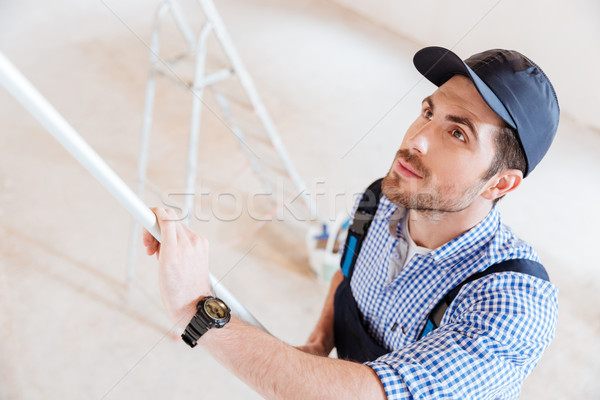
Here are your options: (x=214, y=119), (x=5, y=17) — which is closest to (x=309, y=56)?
(x=214, y=119)

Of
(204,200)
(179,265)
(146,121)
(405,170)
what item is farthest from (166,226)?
(204,200)

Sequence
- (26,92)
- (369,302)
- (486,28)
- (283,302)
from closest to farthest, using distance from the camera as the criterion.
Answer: (26,92)
(369,302)
(283,302)
(486,28)

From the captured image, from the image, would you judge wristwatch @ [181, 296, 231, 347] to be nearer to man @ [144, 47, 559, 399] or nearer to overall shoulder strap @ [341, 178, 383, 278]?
man @ [144, 47, 559, 399]

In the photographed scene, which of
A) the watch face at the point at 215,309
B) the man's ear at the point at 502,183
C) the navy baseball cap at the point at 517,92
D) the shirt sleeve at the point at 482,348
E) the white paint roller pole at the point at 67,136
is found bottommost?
the watch face at the point at 215,309

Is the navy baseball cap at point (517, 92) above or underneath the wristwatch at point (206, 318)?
above

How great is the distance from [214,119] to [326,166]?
2.84 feet

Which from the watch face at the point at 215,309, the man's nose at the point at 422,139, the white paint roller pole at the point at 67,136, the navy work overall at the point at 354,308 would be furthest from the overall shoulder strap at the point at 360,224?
the white paint roller pole at the point at 67,136

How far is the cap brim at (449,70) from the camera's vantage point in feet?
3.33

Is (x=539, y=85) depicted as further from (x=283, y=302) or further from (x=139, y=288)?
(x=139, y=288)

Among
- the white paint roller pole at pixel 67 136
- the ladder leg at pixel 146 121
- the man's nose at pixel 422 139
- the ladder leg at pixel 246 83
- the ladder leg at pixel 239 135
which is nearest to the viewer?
the white paint roller pole at pixel 67 136

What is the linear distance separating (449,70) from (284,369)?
74cm

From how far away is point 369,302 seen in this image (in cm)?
132

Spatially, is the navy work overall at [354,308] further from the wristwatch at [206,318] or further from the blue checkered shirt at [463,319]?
the wristwatch at [206,318]

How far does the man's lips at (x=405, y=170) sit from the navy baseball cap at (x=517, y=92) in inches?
8.7
